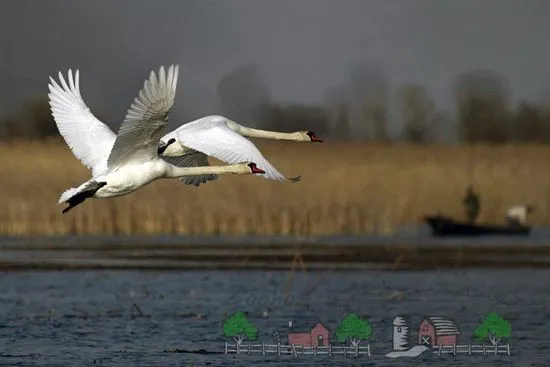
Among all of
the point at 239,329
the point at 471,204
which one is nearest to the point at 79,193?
the point at 239,329

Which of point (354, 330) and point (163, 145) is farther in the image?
point (354, 330)

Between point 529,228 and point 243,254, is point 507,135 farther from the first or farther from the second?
point 243,254

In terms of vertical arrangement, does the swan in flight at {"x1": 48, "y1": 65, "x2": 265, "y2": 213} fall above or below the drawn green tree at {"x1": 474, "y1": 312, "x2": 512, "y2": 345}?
above

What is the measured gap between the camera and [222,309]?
61.7ft

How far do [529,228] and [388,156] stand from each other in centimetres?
446

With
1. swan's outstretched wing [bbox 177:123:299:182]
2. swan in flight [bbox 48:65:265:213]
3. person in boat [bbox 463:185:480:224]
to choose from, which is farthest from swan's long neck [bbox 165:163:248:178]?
person in boat [bbox 463:185:480:224]

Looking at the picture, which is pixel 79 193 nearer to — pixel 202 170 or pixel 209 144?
pixel 202 170

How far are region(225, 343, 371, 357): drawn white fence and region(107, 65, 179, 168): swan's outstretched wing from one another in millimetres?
2742

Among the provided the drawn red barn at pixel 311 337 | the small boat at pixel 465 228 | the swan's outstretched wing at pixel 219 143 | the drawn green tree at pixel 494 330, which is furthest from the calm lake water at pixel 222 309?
the small boat at pixel 465 228

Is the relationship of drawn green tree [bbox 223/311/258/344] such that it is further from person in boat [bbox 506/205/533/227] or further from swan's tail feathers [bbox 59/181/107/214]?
person in boat [bbox 506/205/533/227]

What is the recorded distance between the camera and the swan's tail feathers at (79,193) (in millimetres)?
13031

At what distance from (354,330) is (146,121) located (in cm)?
438

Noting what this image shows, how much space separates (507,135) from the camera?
37281 mm

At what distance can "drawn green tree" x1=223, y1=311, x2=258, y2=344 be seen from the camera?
1622 centimetres
